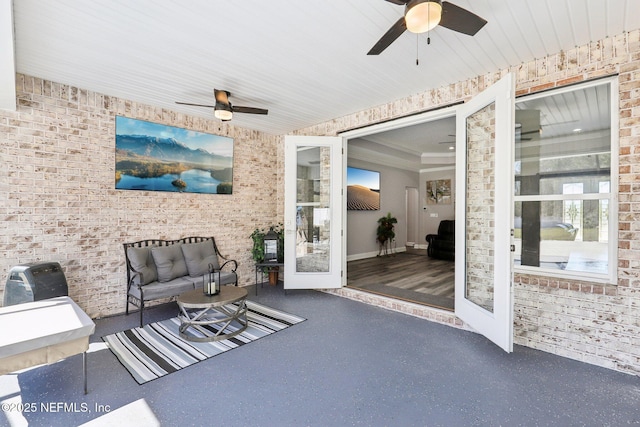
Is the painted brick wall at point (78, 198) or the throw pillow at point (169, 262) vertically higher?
the painted brick wall at point (78, 198)

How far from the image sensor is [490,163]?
301 centimetres

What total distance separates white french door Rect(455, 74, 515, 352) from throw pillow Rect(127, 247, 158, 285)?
3833 mm

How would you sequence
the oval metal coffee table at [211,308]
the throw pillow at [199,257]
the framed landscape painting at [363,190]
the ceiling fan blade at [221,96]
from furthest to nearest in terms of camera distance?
1. the framed landscape painting at [363,190]
2. the throw pillow at [199,257]
3. the ceiling fan blade at [221,96]
4. the oval metal coffee table at [211,308]

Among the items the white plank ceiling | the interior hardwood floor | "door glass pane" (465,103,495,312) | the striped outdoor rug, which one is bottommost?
the striped outdoor rug

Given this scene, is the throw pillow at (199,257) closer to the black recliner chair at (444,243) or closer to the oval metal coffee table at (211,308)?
the oval metal coffee table at (211,308)

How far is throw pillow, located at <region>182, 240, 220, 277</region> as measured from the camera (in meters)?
4.28

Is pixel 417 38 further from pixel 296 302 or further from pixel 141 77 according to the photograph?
pixel 296 302

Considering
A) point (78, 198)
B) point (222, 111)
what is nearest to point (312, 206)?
point (222, 111)

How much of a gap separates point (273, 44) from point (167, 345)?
312 centimetres

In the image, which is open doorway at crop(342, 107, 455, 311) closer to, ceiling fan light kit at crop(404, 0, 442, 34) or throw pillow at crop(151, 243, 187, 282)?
ceiling fan light kit at crop(404, 0, 442, 34)

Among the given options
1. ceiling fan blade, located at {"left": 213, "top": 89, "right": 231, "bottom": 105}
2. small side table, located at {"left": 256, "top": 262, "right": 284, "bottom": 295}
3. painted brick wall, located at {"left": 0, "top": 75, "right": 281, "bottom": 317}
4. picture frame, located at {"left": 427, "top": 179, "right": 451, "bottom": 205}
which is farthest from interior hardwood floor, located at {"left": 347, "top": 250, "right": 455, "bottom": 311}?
ceiling fan blade, located at {"left": 213, "top": 89, "right": 231, "bottom": 105}

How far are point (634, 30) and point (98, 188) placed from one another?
5.74 m

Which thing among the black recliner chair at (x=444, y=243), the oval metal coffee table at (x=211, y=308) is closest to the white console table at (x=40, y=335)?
the oval metal coffee table at (x=211, y=308)

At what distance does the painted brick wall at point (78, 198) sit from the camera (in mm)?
3236
